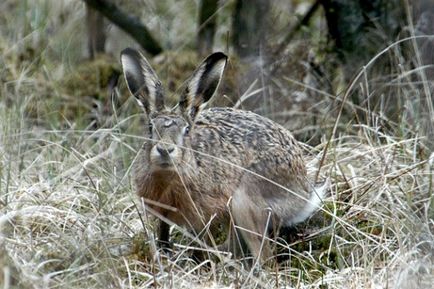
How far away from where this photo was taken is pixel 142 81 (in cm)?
602

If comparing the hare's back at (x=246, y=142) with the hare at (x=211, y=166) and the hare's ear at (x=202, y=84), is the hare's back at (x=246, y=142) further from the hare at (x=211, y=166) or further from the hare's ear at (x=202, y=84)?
the hare's ear at (x=202, y=84)

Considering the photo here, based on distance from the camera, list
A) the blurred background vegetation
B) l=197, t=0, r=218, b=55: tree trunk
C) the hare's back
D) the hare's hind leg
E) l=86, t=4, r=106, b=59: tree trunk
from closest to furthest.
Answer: the hare's hind leg → the hare's back → the blurred background vegetation → l=197, t=0, r=218, b=55: tree trunk → l=86, t=4, r=106, b=59: tree trunk

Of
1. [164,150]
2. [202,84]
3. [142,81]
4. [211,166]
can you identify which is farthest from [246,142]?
[164,150]

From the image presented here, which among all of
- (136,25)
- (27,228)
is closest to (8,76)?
(136,25)

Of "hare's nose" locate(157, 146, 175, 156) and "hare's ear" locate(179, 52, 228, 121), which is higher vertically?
"hare's ear" locate(179, 52, 228, 121)

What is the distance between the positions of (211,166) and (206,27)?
3282 millimetres

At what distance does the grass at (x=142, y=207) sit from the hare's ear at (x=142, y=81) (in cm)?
42

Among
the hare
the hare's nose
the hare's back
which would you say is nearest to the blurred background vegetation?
the hare's back

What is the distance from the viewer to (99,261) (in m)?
4.97

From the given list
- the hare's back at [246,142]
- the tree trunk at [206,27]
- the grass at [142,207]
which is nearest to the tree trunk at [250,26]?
the tree trunk at [206,27]

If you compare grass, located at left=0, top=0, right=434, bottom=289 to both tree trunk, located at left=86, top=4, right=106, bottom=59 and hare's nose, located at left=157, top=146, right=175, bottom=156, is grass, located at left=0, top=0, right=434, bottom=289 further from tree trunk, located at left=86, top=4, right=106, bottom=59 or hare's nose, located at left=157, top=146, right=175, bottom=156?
tree trunk, located at left=86, top=4, right=106, bottom=59

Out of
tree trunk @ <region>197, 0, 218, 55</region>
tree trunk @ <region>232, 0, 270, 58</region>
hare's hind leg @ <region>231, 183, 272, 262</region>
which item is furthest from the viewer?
tree trunk @ <region>197, 0, 218, 55</region>

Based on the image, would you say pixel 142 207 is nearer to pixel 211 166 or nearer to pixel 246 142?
pixel 211 166

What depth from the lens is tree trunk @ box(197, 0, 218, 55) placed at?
8.91 meters
